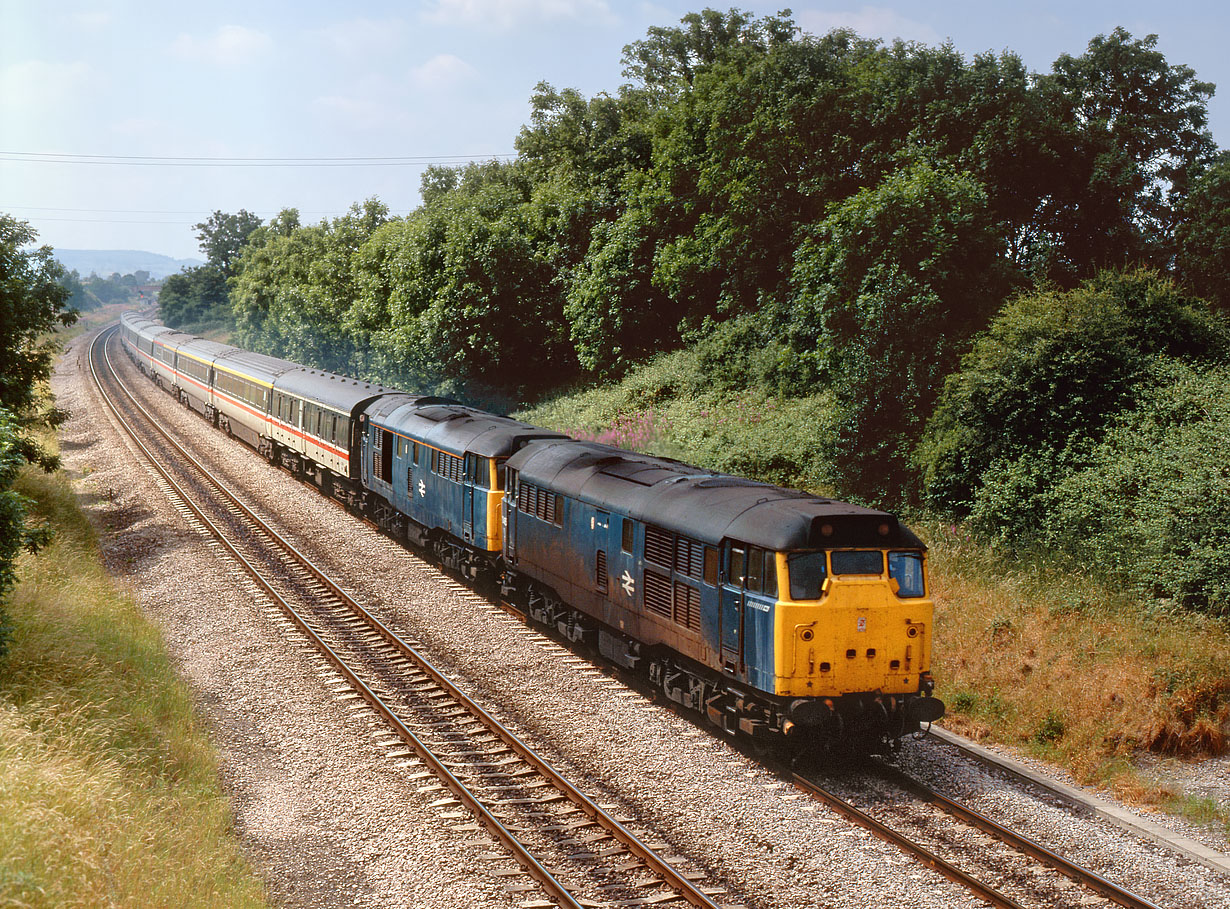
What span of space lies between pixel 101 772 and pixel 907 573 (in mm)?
9555

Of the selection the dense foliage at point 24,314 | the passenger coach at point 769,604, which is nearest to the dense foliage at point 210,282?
the dense foliage at point 24,314

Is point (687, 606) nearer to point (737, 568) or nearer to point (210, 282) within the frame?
point (737, 568)

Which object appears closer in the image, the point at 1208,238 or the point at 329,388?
the point at 1208,238

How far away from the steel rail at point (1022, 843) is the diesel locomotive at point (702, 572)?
0.69 meters

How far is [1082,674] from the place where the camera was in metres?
14.5

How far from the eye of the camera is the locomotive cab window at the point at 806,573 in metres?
11.8

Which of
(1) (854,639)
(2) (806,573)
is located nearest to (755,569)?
(2) (806,573)

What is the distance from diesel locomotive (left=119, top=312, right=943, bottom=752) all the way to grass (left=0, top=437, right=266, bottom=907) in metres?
6.01

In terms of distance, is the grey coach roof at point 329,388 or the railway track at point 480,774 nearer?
the railway track at point 480,774

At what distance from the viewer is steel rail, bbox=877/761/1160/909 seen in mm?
Result: 9273

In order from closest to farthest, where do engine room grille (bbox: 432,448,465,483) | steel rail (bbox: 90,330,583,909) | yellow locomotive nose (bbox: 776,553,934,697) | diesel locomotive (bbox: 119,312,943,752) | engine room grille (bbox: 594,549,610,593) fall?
steel rail (bbox: 90,330,583,909)
yellow locomotive nose (bbox: 776,553,934,697)
diesel locomotive (bbox: 119,312,943,752)
engine room grille (bbox: 594,549,610,593)
engine room grille (bbox: 432,448,465,483)

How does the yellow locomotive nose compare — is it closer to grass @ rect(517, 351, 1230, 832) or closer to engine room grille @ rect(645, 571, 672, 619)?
engine room grille @ rect(645, 571, 672, 619)

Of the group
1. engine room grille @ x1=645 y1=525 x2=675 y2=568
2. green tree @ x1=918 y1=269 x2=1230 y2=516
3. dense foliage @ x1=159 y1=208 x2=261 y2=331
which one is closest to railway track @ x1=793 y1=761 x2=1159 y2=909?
engine room grille @ x1=645 y1=525 x2=675 y2=568

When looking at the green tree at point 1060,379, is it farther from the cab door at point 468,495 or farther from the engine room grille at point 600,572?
the cab door at point 468,495
